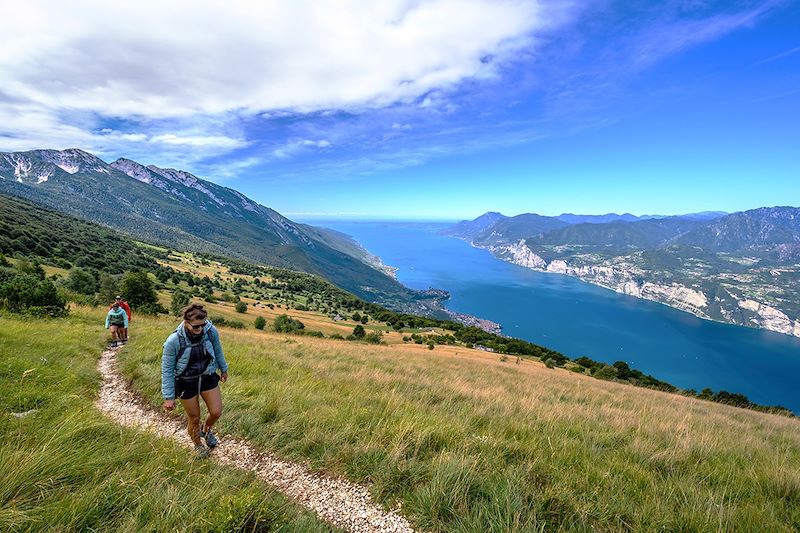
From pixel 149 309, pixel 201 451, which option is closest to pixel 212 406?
pixel 201 451

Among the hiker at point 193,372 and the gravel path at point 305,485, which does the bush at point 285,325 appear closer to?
the gravel path at point 305,485

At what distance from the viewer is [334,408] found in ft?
20.6

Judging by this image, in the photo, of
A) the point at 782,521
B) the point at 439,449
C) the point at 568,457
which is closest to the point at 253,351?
the point at 439,449

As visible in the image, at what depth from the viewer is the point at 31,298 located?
15.7m

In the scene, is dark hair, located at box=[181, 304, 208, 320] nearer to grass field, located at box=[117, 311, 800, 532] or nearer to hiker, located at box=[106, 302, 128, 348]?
grass field, located at box=[117, 311, 800, 532]

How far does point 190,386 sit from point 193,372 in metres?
0.22

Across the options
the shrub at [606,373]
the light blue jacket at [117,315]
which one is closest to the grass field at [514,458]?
the light blue jacket at [117,315]

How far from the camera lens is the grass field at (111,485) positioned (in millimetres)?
2916

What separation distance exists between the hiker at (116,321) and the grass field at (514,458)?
5868 mm

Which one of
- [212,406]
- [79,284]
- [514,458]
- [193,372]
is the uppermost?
[193,372]

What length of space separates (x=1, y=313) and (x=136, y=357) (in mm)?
9734

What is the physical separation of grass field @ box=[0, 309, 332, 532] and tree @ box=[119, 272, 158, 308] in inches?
1137

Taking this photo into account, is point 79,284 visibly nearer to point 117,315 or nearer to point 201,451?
point 117,315

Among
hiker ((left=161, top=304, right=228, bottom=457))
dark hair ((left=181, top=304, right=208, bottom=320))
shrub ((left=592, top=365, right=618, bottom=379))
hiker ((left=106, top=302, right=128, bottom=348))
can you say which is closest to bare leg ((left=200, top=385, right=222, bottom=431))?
hiker ((left=161, top=304, right=228, bottom=457))
